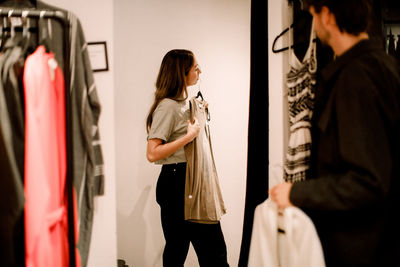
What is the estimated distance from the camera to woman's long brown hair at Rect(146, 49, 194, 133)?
1.69 metres

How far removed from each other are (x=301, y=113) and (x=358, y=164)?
43 cm

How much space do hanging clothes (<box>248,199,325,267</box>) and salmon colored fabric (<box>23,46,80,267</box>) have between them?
0.61 meters

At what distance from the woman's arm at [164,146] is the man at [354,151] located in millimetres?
699

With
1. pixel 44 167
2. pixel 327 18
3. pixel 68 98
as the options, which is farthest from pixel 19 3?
pixel 327 18

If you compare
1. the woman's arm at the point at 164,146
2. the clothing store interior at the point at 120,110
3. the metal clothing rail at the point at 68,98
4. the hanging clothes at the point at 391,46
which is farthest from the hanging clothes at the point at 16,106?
the hanging clothes at the point at 391,46

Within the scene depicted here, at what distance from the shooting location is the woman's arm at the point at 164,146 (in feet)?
5.18

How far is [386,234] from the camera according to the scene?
0.89m

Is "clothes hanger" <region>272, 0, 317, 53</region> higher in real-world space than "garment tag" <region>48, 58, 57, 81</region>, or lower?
higher

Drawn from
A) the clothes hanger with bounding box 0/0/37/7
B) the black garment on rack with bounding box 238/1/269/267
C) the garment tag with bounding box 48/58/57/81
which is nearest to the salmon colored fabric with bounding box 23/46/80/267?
the garment tag with bounding box 48/58/57/81

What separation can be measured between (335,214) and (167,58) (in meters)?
1.14

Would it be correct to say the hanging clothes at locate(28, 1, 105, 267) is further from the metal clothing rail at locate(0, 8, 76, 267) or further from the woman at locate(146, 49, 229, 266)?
the woman at locate(146, 49, 229, 266)

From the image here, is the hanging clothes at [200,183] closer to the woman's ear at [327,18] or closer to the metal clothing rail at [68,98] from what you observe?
the metal clothing rail at [68,98]

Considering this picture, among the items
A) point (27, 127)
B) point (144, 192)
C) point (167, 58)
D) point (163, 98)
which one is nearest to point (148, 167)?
point (144, 192)

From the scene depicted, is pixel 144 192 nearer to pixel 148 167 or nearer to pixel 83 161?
pixel 148 167
